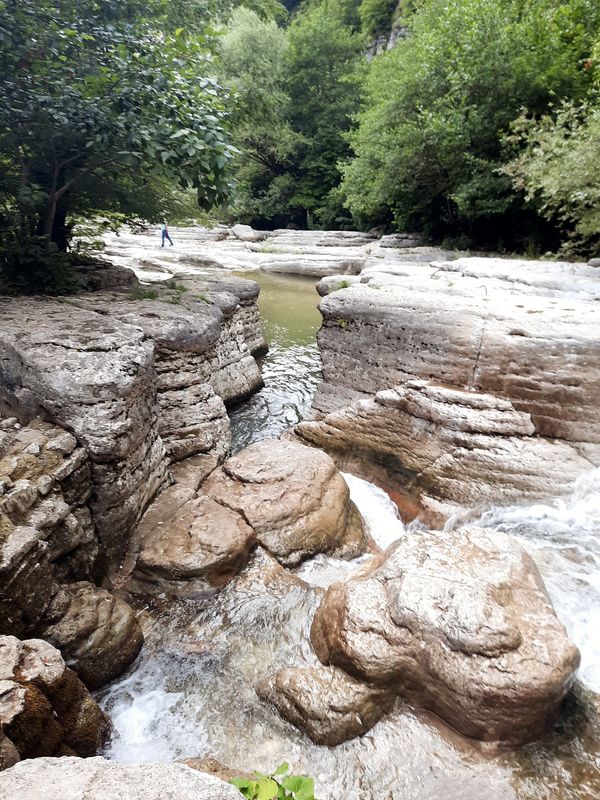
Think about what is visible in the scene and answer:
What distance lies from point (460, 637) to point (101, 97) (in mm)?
7038

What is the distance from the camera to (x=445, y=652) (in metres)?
3.37

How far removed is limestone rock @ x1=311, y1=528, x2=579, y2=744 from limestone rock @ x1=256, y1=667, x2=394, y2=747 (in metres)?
0.10

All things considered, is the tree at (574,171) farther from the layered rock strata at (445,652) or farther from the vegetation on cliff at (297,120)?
the layered rock strata at (445,652)

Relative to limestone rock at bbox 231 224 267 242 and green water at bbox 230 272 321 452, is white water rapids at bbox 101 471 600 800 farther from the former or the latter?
limestone rock at bbox 231 224 267 242

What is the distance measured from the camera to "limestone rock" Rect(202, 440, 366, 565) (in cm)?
507

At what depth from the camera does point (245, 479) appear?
5598mm

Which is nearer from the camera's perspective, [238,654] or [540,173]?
[238,654]

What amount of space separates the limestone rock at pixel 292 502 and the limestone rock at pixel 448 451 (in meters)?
1.20

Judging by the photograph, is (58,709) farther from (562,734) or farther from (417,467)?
(417,467)

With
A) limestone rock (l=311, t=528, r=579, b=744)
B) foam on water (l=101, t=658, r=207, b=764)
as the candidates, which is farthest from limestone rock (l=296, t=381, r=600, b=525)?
foam on water (l=101, t=658, r=207, b=764)

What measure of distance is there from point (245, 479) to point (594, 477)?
179 inches

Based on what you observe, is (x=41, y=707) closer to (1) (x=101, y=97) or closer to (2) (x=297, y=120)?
(1) (x=101, y=97)

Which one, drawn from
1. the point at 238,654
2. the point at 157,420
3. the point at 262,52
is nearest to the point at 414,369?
the point at 157,420

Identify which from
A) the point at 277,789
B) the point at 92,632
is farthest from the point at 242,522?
the point at 277,789
